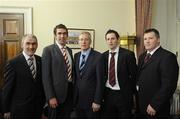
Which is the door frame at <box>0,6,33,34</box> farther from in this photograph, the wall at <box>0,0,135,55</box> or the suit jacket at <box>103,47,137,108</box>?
the suit jacket at <box>103,47,137,108</box>

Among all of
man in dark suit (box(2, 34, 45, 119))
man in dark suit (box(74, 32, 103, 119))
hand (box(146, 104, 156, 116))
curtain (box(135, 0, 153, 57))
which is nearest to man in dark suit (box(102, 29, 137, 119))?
man in dark suit (box(74, 32, 103, 119))

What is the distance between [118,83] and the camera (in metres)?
3.31

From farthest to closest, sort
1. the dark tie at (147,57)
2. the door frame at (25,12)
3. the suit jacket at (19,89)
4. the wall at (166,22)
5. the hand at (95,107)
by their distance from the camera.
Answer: the door frame at (25,12) → the wall at (166,22) → the hand at (95,107) → the dark tie at (147,57) → the suit jacket at (19,89)

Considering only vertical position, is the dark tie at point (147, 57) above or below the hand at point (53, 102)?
above

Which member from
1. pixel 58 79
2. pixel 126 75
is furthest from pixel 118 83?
pixel 58 79

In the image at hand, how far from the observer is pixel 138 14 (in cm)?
564

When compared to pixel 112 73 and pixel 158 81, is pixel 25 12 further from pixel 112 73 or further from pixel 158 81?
pixel 158 81

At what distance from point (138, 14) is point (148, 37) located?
2.64 meters

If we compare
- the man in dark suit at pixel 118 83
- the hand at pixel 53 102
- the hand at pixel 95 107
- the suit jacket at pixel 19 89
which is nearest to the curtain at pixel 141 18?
the man in dark suit at pixel 118 83

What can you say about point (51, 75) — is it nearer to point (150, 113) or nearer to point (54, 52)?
point (54, 52)

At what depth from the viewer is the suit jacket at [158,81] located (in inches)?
114

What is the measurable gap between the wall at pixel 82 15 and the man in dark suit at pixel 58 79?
2.57 m

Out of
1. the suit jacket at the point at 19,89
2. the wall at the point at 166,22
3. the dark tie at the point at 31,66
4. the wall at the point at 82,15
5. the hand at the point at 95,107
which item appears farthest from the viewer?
the wall at the point at 82,15

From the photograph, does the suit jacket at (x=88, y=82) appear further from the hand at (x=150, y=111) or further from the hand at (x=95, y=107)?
the hand at (x=150, y=111)
